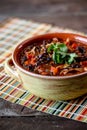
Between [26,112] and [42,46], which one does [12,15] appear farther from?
[26,112]

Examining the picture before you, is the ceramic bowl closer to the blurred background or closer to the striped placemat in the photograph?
the striped placemat

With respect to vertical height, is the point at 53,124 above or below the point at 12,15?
below

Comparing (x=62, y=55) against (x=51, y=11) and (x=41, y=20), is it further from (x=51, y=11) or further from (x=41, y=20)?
(x=51, y=11)

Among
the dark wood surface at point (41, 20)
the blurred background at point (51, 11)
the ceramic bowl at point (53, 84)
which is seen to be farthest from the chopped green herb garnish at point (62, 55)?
the blurred background at point (51, 11)

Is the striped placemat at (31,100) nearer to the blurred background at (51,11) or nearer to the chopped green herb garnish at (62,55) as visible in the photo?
the chopped green herb garnish at (62,55)

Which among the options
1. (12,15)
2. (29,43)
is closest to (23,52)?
(29,43)

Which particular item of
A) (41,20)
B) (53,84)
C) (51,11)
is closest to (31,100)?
(53,84)

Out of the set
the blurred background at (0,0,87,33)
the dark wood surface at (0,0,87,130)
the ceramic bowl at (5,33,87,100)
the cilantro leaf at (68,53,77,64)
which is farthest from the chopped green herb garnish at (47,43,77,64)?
the blurred background at (0,0,87,33)
